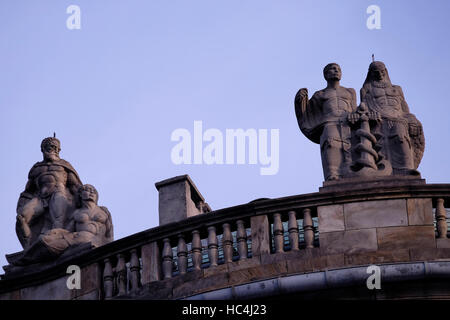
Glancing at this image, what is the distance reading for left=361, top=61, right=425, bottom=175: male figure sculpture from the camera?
27.1m

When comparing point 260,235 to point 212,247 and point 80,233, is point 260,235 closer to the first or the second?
point 212,247

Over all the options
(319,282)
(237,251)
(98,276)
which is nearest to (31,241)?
(98,276)

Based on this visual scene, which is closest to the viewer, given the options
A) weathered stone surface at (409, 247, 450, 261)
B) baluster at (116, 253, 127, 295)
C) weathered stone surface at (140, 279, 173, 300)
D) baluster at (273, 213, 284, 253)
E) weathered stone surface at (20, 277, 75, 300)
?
weathered stone surface at (409, 247, 450, 261)

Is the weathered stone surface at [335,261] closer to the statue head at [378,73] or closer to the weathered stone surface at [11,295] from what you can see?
the statue head at [378,73]

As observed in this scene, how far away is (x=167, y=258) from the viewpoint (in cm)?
2592

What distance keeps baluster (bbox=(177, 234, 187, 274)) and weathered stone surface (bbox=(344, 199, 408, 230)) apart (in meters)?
2.80

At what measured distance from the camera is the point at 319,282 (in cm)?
2436

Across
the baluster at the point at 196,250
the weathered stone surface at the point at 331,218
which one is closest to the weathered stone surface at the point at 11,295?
the baluster at the point at 196,250

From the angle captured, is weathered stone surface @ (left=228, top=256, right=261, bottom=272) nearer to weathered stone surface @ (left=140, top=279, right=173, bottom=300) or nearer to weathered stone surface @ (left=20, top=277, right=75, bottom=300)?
weathered stone surface @ (left=140, top=279, right=173, bottom=300)

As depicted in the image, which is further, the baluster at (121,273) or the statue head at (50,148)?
the statue head at (50,148)

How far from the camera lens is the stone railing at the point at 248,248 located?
24.9 metres

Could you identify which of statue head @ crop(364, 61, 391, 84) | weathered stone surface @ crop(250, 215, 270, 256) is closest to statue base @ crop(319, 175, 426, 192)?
weathered stone surface @ crop(250, 215, 270, 256)

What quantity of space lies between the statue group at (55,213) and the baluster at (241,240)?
300 centimetres
